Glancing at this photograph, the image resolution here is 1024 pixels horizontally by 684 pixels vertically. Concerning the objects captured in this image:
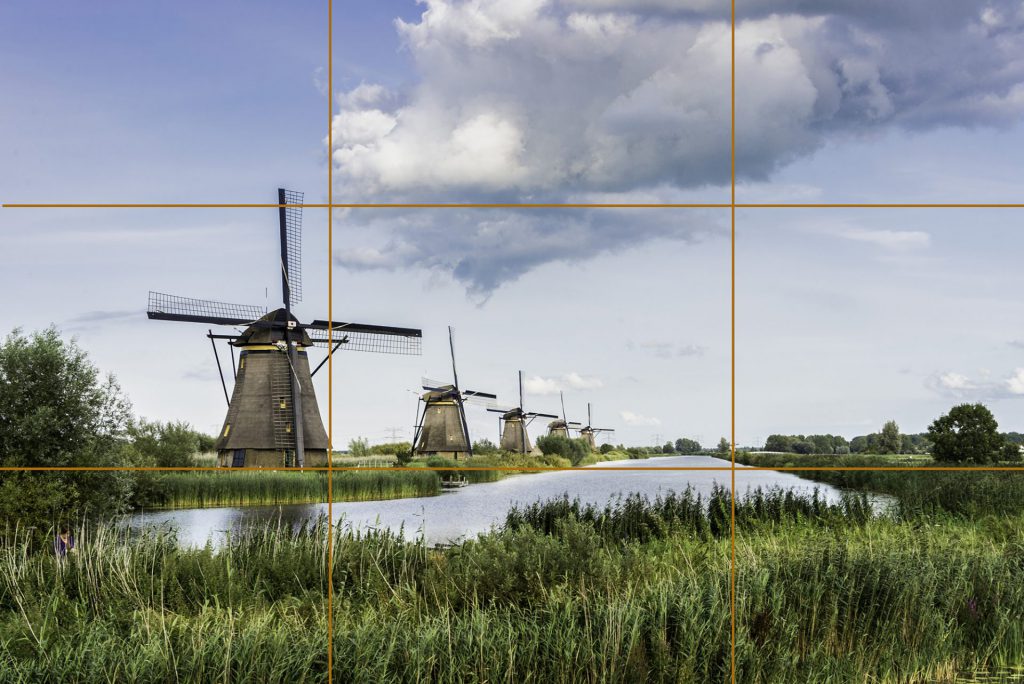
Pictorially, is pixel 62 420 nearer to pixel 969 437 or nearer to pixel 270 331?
pixel 270 331

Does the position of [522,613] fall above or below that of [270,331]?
below

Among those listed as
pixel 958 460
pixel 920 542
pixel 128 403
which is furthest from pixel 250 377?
pixel 958 460

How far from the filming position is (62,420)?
61.8 ft

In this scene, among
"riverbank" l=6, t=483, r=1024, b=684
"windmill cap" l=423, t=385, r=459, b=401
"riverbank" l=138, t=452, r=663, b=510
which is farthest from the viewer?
"windmill cap" l=423, t=385, r=459, b=401

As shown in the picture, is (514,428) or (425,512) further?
(514,428)

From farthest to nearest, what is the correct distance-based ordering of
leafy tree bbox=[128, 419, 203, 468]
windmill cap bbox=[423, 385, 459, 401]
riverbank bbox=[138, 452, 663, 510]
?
windmill cap bbox=[423, 385, 459, 401] → leafy tree bbox=[128, 419, 203, 468] → riverbank bbox=[138, 452, 663, 510]

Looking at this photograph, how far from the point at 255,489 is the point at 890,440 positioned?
1069 inches

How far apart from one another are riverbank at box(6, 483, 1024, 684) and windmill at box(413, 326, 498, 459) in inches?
1078

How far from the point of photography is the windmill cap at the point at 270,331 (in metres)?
31.3

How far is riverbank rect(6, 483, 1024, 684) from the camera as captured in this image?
6.77 m

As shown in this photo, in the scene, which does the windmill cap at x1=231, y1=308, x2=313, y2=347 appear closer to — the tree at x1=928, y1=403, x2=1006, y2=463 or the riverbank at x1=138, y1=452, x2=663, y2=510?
the riverbank at x1=138, y1=452, x2=663, y2=510

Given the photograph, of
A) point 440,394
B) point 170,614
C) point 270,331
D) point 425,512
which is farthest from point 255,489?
point 170,614

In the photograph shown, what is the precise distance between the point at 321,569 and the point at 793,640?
637 centimetres

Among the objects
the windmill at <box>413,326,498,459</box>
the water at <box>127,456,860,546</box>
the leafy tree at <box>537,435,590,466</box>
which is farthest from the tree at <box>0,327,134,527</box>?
the leafy tree at <box>537,435,590,466</box>
